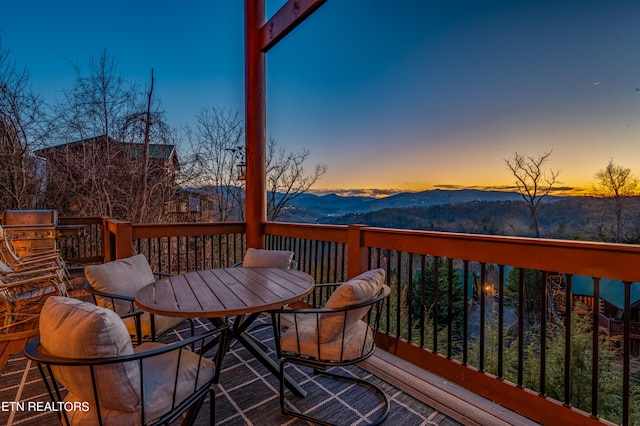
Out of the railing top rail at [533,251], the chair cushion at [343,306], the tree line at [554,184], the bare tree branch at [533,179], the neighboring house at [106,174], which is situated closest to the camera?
the railing top rail at [533,251]

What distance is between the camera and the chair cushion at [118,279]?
2098 mm

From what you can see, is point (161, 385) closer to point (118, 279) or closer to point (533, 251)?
point (118, 279)

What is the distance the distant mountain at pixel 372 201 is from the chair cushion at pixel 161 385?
4835mm

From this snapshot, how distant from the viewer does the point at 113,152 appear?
21.9 ft

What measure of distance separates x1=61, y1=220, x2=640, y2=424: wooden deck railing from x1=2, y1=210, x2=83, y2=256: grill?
3.68ft

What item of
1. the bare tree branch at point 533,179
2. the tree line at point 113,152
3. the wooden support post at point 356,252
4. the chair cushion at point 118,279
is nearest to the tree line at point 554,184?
the bare tree branch at point 533,179

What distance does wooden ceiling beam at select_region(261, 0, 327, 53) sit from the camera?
133 inches

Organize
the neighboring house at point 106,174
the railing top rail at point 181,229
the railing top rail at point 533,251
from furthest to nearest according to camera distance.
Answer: the neighboring house at point 106,174 → the railing top rail at point 181,229 → the railing top rail at point 533,251

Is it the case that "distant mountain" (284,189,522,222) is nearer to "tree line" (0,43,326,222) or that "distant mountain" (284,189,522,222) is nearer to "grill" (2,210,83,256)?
"tree line" (0,43,326,222)

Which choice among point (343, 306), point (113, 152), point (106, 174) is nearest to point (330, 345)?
point (343, 306)

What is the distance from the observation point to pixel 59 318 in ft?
3.70

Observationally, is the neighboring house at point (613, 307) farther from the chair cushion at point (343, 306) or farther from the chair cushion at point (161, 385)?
the chair cushion at point (161, 385)

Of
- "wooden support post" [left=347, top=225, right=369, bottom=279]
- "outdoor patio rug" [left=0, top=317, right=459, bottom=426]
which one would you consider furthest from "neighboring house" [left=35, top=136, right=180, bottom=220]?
"wooden support post" [left=347, top=225, right=369, bottom=279]

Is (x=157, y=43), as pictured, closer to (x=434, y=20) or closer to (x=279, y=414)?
(x=434, y=20)
